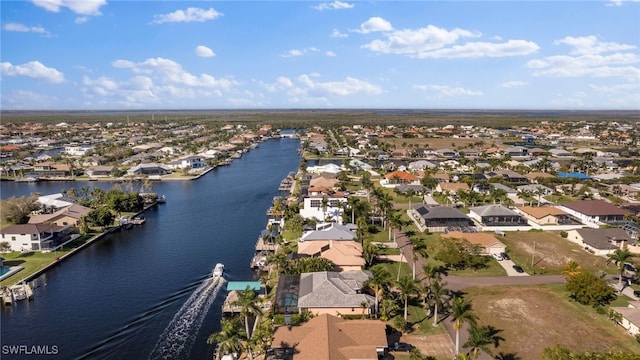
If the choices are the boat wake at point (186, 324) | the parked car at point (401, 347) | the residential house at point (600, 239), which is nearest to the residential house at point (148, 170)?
the boat wake at point (186, 324)

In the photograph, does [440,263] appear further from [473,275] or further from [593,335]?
[593,335]

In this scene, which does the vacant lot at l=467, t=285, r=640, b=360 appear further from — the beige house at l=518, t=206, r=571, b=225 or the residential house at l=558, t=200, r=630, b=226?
the residential house at l=558, t=200, r=630, b=226

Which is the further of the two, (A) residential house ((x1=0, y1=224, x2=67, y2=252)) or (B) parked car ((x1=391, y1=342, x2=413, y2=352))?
(A) residential house ((x1=0, y1=224, x2=67, y2=252))

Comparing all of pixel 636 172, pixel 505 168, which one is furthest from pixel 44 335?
pixel 636 172

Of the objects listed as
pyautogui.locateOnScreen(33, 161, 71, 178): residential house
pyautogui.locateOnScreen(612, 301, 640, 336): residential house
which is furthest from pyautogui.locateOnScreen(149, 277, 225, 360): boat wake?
pyautogui.locateOnScreen(33, 161, 71, 178): residential house

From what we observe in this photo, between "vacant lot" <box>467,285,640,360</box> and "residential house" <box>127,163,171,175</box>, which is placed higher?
"residential house" <box>127,163,171,175</box>
